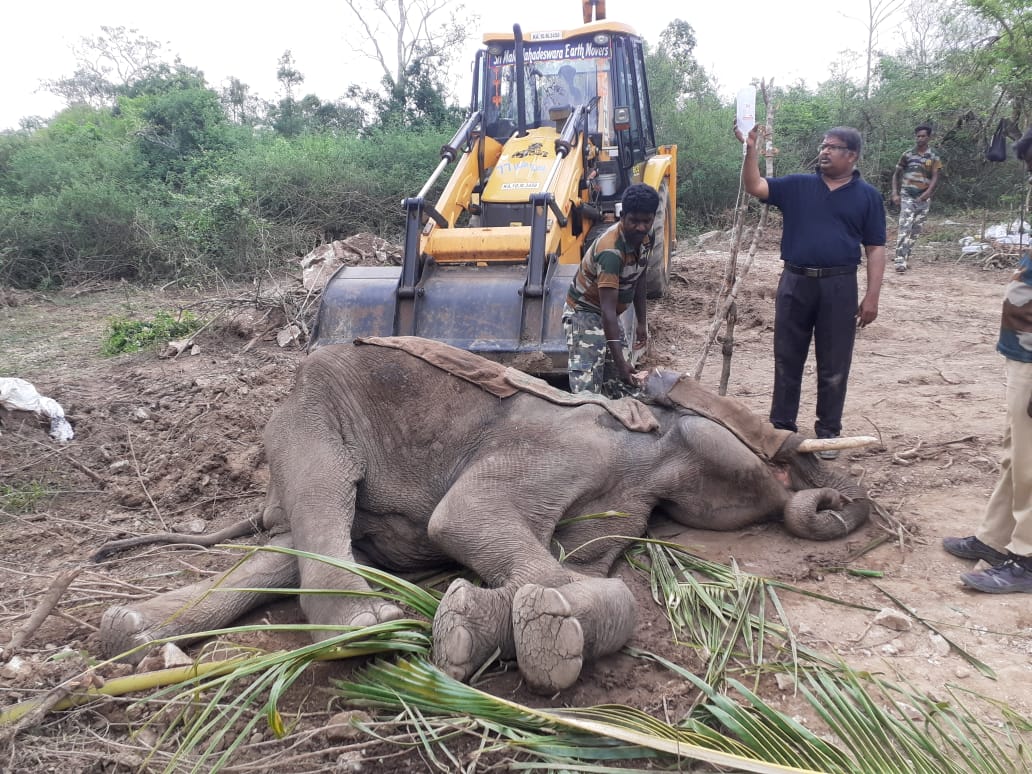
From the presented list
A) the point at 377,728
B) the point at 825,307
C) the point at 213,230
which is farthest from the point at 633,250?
the point at 213,230

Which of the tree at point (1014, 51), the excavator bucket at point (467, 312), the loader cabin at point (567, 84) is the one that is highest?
the tree at point (1014, 51)

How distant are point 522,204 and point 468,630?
5400mm

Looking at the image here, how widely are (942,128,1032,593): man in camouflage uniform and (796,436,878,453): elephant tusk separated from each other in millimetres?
675

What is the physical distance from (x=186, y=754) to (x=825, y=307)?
4172mm

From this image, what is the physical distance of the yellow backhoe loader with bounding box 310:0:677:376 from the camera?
5.64 metres

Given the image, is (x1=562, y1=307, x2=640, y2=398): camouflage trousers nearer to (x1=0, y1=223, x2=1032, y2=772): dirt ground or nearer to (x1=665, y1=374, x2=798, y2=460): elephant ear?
(x1=665, y1=374, x2=798, y2=460): elephant ear

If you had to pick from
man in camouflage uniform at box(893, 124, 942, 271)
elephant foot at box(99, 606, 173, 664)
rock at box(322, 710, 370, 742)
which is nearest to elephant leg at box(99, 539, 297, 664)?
elephant foot at box(99, 606, 173, 664)

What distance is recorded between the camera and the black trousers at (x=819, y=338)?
4.70 m

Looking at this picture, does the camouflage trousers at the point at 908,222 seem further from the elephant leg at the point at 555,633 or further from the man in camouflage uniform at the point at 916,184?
the elephant leg at the point at 555,633

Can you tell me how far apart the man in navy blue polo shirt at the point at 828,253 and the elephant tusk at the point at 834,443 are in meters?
1.34

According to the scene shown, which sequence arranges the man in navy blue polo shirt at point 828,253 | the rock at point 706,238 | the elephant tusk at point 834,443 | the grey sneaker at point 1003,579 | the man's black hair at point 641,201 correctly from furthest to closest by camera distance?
1. the rock at point 706,238
2. the man in navy blue polo shirt at point 828,253
3. the man's black hair at point 641,201
4. the elephant tusk at point 834,443
5. the grey sneaker at point 1003,579

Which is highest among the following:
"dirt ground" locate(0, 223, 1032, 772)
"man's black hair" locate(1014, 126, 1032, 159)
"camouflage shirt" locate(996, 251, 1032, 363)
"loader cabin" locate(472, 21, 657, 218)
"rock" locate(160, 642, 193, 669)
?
"loader cabin" locate(472, 21, 657, 218)

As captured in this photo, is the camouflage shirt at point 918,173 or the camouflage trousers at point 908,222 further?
the camouflage trousers at point 908,222

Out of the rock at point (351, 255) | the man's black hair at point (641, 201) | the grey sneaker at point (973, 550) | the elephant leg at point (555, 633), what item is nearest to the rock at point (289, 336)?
the rock at point (351, 255)
